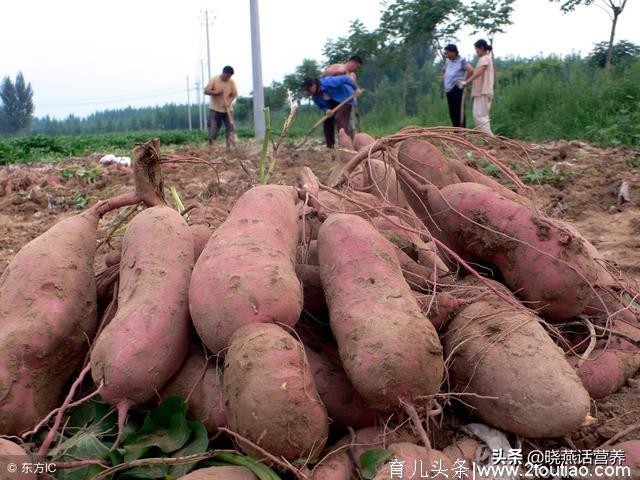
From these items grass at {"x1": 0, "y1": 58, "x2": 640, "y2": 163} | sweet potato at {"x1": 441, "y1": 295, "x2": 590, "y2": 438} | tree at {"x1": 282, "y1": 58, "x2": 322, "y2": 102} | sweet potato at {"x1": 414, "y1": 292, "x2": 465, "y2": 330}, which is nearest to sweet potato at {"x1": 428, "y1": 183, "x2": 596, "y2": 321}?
sweet potato at {"x1": 441, "y1": 295, "x2": 590, "y2": 438}

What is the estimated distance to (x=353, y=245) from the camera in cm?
191

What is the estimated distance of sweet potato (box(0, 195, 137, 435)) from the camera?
5.82ft

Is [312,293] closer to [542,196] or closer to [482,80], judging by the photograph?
[542,196]

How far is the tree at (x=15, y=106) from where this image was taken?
6794cm

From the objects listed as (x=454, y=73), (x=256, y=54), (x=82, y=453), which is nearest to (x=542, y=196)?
(x=82, y=453)

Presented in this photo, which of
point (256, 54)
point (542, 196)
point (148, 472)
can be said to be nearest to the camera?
point (148, 472)

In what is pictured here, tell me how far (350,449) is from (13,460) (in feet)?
2.85

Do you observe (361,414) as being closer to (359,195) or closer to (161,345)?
(161,345)

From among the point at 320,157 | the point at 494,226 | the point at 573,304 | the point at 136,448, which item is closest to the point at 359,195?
the point at 494,226

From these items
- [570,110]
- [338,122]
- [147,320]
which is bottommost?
[147,320]

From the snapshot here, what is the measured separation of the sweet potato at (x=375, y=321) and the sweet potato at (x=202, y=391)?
40cm

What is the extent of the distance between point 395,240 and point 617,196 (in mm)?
3599

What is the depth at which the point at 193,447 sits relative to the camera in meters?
1.62

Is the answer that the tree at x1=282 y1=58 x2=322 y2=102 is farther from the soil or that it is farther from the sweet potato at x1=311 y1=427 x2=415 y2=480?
the sweet potato at x1=311 y1=427 x2=415 y2=480
